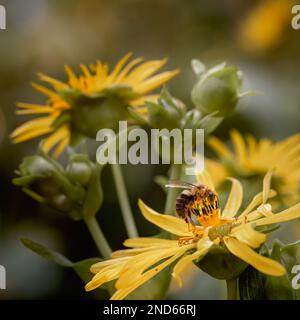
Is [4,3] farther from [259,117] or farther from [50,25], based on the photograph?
[259,117]

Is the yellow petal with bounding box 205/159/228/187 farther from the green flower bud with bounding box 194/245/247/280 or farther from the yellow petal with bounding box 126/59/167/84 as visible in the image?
the green flower bud with bounding box 194/245/247/280

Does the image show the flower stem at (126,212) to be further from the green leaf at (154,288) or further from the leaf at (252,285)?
the leaf at (252,285)

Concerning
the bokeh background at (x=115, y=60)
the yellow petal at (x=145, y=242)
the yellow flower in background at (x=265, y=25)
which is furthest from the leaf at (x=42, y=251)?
the yellow flower in background at (x=265, y=25)

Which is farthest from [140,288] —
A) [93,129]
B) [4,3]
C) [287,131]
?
[4,3]

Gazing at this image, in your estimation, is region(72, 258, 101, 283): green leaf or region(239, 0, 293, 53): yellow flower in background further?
region(239, 0, 293, 53): yellow flower in background

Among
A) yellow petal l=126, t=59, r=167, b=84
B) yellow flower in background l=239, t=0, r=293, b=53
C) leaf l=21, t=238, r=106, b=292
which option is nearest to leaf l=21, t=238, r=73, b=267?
leaf l=21, t=238, r=106, b=292

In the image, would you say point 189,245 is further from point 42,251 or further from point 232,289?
point 42,251

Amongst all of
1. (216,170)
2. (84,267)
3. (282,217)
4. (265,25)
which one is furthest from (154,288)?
(265,25)

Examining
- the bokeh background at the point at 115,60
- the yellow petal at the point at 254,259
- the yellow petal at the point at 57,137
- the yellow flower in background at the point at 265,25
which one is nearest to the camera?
the yellow petal at the point at 254,259
